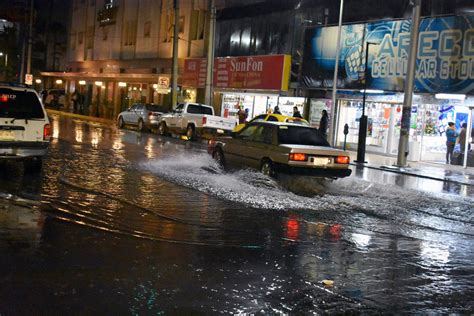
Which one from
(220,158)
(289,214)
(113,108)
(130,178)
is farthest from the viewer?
(113,108)

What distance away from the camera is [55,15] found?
77.1m

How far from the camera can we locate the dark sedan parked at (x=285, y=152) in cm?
1376

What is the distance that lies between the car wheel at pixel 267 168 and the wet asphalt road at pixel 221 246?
1.25ft

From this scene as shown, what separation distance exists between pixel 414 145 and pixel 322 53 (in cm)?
689

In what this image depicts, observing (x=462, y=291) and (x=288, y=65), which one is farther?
(x=288, y=65)

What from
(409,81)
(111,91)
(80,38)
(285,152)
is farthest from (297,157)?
(80,38)

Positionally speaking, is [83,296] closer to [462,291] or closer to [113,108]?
[462,291]

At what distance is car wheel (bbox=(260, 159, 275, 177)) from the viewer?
14.2 metres

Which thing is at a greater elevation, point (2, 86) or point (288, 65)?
point (288, 65)

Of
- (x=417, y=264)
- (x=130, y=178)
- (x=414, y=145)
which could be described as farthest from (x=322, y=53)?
(x=417, y=264)

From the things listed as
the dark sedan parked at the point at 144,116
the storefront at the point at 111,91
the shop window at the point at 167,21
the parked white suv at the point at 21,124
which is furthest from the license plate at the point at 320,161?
the shop window at the point at 167,21

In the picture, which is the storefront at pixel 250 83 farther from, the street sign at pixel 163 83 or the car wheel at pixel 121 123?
the car wheel at pixel 121 123

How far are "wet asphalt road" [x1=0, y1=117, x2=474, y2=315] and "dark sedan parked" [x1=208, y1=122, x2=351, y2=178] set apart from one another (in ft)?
1.68

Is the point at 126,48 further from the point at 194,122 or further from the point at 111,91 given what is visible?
the point at 194,122
